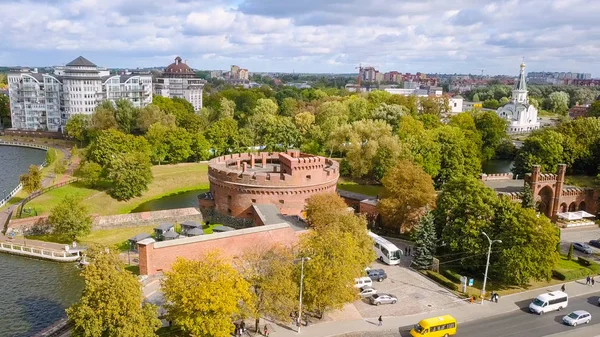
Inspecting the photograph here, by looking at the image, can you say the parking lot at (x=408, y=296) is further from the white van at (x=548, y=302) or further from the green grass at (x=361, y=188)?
the green grass at (x=361, y=188)

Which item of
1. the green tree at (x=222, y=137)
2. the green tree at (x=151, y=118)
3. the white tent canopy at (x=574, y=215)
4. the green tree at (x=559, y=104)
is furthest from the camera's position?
the green tree at (x=559, y=104)

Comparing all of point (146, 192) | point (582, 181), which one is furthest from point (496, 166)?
point (146, 192)

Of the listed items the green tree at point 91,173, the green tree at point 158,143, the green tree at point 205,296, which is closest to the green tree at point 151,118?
the green tree at point 158,143

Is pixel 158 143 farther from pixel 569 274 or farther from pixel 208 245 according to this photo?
pixel 569 274

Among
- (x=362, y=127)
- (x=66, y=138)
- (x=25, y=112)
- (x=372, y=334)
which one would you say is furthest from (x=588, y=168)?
(x=25, y=112)

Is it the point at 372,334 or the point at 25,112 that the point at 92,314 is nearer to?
the point at 372,334

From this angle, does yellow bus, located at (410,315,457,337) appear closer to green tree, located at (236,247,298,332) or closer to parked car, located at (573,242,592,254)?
green tree, located at (236,247,298,332)
